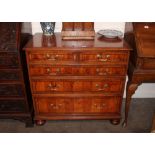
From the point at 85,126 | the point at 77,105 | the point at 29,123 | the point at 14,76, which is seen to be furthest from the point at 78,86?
the point at 29,123

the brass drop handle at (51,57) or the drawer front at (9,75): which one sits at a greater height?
the brass drop handle at (51,57)

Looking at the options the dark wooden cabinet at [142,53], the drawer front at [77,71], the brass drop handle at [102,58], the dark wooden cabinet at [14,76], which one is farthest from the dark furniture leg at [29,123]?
the dark wooden cabinet at [142,53]

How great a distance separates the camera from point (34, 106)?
2.38 metres

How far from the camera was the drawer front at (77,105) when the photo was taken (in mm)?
2336

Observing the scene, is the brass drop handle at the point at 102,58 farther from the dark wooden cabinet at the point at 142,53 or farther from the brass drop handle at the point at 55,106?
the brass drop handle at the point at 55,106

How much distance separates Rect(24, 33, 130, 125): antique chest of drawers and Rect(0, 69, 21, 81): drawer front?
14 centimetres

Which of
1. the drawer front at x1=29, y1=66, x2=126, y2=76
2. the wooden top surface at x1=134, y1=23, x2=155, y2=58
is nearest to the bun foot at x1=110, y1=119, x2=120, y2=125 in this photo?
the drawer front at x1=29, y1=66, x2=126, y2=76

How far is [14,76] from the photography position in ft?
6.98

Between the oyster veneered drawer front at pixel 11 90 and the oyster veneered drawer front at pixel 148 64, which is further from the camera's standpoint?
the oyster veneered drawer front at pixel 11 90

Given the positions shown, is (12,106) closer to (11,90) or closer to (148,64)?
(11,90)

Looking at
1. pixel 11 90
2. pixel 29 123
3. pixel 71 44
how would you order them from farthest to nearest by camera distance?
pixel 29 123, pixel 11 90, pixel 71 44

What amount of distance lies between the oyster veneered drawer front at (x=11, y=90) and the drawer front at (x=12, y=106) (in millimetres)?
103

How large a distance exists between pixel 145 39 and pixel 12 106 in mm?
1775
